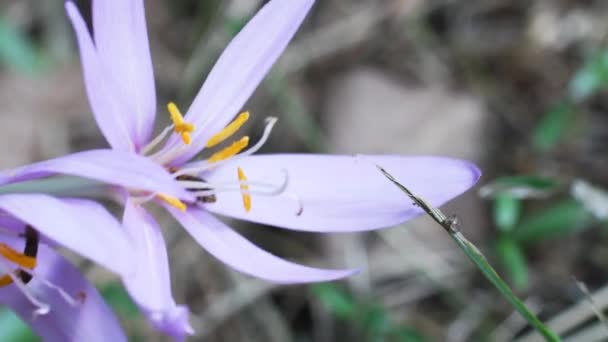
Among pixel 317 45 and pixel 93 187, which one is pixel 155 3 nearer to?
pixel 317 45

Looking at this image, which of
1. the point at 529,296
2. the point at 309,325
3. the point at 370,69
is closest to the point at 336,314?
the point at 309,325

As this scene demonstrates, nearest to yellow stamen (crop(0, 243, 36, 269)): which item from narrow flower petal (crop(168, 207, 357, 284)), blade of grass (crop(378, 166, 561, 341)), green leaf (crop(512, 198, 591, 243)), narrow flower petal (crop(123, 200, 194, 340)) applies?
narrow flower petal (crop(123, 200, 194, 340))

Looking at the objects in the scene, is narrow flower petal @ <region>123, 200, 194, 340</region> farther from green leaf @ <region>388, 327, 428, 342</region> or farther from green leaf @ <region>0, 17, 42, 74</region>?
green leaf @ <region>0, 17, 42, 74</region>

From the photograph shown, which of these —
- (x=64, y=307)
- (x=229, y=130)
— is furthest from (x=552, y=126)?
(x=64, y=307)

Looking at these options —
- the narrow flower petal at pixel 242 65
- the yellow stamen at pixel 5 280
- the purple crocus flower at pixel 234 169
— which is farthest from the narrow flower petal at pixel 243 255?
the yellow stamen at pixel 5 280

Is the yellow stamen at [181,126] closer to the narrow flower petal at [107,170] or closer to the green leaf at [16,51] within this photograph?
Result: the narrow flower petal at [107,170]

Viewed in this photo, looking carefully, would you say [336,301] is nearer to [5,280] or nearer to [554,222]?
[554,222]

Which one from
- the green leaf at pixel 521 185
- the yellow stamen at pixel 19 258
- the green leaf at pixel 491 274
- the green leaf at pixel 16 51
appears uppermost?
the green leaf at pixel 16 51
